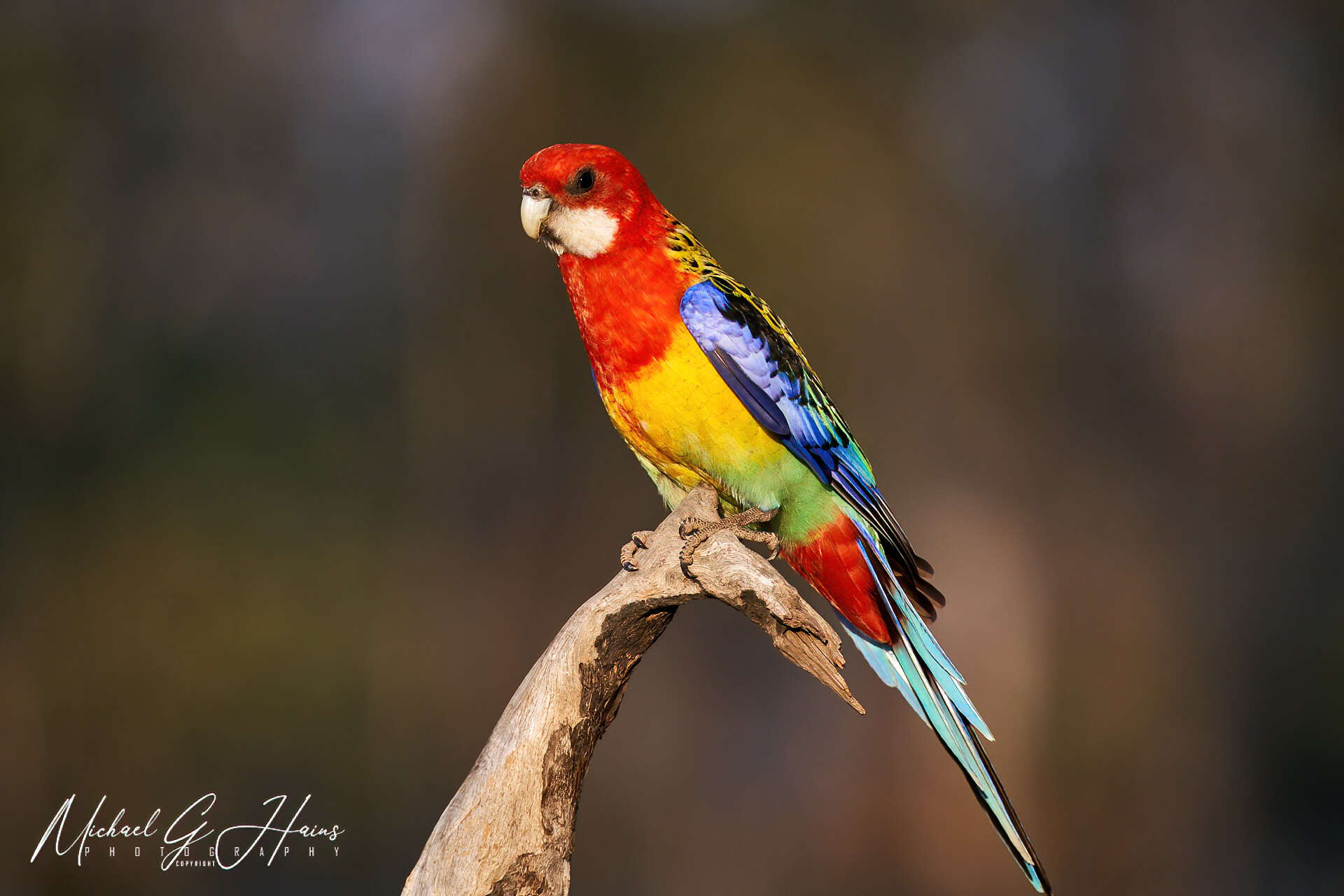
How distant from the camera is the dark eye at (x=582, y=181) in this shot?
1.97 meters

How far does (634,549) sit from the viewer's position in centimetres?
203

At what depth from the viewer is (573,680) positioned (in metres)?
1.87

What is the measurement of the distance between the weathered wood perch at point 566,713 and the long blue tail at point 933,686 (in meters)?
0.36

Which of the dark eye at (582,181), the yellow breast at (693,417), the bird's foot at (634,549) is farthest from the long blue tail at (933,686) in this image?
the dark eye at (582,181)

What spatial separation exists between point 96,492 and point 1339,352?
201 inches

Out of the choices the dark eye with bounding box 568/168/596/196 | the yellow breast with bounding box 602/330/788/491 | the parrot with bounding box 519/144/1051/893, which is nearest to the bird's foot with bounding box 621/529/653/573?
the parrot with bounding box 519/144/1051/893

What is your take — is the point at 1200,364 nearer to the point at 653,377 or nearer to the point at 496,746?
the point at 653,377

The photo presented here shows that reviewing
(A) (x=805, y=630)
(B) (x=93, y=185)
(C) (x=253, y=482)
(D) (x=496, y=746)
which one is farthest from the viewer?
(C) (x=253, y=482)

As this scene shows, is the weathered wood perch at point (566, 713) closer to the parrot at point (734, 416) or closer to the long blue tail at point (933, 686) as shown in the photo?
the parrot at point (734, 416)

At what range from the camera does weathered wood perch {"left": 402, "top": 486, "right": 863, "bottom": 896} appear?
1779 mm

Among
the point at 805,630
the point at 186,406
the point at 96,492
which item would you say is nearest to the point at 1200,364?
the point at 805,630

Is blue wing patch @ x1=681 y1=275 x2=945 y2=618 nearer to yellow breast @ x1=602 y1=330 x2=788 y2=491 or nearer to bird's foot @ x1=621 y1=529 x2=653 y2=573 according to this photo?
yellow breast @ x1=602 y1=330 x2=788 y2=491

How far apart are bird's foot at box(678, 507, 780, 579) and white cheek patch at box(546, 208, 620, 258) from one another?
2.01 feet

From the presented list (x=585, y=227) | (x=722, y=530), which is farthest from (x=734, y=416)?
(x=585, y=227)
